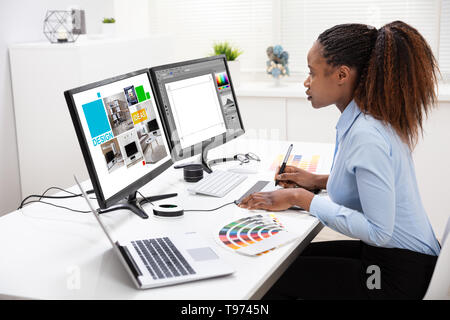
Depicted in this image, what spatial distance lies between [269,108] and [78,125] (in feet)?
7.76

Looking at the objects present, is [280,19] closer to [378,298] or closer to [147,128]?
[147,128]

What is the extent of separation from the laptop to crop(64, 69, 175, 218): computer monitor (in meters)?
0.20

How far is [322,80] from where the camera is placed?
5.50ft

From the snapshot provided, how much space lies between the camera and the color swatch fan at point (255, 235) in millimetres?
1525

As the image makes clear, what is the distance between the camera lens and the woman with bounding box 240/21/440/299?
1.51m

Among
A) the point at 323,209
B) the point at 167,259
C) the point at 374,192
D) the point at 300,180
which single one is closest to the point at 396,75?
the point at 374,192

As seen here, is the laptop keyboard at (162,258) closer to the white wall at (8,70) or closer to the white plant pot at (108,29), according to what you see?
the white wall at (8,70)

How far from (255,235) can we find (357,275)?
1.17 feet

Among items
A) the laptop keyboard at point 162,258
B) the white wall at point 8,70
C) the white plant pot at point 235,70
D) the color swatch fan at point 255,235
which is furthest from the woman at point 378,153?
the white plant pot at point 235,70

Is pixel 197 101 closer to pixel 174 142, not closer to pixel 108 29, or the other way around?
pixel 174 142

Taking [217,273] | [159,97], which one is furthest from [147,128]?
[217,273]

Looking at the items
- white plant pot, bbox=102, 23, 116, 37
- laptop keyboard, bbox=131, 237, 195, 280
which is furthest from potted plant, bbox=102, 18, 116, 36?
laptop keyboard, bbox=131, 237, 195, 280

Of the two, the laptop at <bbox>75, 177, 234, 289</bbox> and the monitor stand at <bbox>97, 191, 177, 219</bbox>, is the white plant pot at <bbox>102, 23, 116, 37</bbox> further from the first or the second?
the laptop at <bbox>75, 177, 234, 289</bbox>
